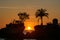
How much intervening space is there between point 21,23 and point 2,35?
45.7 feet

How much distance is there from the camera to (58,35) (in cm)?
4956

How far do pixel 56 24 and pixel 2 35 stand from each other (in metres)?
18.3

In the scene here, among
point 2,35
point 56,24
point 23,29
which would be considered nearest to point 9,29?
point 23,29

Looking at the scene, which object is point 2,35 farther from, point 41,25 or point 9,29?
point 41,25

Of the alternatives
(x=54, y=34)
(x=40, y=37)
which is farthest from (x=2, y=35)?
(x=54, y=34)

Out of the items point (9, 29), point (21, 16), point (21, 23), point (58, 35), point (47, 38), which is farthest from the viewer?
point (21, 16)

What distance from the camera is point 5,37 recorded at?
4912cm

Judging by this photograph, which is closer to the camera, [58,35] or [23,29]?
[58,35]

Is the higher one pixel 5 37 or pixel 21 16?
pixel 21 16

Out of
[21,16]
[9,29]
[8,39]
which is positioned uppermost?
[21,16]

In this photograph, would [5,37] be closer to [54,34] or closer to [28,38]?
[28,38]

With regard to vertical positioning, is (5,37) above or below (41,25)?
below

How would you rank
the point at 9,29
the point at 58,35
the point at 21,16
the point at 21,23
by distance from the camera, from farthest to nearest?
the point at 21,16, the point at 21,23, the point at 9,29, the point at 58,35

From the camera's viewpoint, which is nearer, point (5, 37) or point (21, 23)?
point (5, 37)
